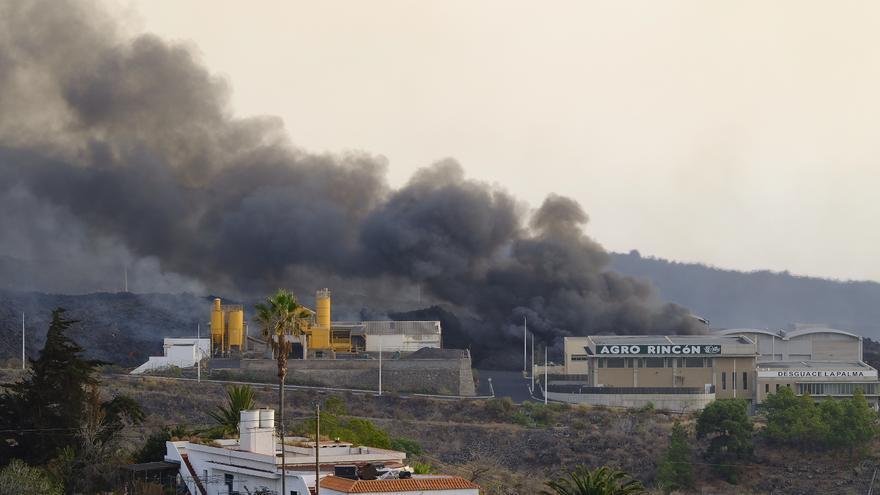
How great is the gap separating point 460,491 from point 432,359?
75.3m

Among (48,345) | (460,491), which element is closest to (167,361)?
(48,345)

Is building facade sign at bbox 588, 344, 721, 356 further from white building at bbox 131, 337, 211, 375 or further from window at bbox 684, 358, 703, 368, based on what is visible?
white building at bbox 131, 337, 211, 375

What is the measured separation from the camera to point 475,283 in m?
159

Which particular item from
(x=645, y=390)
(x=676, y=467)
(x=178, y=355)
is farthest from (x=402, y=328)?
(x=676, y=467)

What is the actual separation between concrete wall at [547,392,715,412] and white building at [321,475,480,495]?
229ft

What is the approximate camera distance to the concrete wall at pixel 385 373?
408 feet

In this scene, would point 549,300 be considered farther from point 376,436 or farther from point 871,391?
point 376,436

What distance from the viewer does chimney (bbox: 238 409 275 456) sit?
58.3 metres

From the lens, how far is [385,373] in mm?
125375

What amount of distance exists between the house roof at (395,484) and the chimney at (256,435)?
6.25m

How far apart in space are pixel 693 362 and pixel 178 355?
131 ft

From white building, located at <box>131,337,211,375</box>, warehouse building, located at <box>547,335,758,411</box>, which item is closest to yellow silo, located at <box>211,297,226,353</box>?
white building, located at <box>131,337,211,375</box>

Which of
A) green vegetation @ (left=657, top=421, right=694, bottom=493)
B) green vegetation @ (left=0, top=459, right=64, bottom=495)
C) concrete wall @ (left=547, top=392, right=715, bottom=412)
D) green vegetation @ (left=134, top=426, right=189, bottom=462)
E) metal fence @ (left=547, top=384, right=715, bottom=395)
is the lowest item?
green vegetation @ (left=657, top=421, right=694, bottom=493)

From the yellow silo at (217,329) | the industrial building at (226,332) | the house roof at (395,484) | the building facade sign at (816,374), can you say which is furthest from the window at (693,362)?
the house roof at (395,484)
